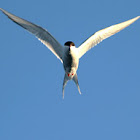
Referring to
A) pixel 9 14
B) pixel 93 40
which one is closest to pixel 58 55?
pixel 93 40

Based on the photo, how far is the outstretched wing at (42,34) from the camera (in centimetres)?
1571

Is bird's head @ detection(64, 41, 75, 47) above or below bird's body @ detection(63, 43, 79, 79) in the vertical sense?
above

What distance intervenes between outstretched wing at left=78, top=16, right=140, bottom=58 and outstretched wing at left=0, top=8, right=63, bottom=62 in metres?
1.09

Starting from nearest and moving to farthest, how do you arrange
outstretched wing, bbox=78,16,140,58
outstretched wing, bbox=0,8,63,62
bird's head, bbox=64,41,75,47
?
outstretched wing, bbox=0,8,63,62 → bird's head, bbox=64,41,75,47 → outstretched wing, bbox=78,16,140,58

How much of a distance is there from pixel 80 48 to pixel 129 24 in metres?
3.15

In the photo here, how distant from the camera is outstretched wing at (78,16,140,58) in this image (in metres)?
17.4

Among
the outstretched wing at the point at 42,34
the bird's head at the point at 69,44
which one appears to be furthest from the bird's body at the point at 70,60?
the outstretched wing at the point at 42,34

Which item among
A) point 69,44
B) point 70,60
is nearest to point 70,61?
point 70,60

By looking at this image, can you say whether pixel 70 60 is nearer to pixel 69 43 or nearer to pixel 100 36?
pixel 69 43

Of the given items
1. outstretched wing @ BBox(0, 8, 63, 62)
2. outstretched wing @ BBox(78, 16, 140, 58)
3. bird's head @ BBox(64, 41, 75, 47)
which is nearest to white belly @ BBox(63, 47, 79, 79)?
bird's head @ BBox(64, 41, 75, 47)

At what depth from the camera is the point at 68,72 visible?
16125 mm

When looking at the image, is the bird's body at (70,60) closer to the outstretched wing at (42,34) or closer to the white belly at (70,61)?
the white belly at (70,61)

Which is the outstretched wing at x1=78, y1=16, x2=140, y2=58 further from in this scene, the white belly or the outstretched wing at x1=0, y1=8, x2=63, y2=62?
the white belly

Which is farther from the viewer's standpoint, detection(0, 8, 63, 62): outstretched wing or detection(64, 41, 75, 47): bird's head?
detection(64, 41, 75, 47): bird's head
